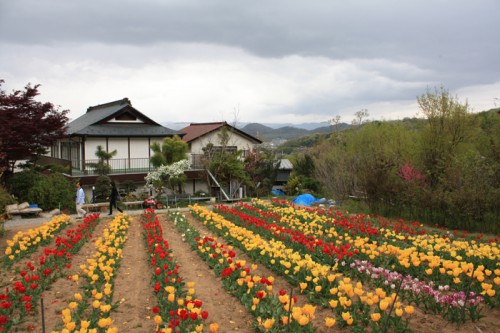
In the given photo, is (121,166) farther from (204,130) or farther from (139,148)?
(204,130)

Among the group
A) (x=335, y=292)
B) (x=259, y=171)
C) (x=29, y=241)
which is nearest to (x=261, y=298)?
(x=335, y=292)

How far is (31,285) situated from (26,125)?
45.5 ft

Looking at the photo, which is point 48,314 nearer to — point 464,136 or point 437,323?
point 437,323

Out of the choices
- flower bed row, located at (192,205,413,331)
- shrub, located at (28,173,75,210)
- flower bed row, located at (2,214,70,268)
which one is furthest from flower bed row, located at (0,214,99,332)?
shrub, located at (28,173,75,210)

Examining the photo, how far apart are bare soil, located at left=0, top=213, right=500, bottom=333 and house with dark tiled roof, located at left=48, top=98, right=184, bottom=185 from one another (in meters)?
14.2

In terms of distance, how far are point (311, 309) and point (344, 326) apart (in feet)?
3.85

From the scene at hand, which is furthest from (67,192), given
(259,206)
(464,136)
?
(464,136)

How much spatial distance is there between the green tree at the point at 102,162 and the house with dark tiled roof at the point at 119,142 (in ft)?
1.12

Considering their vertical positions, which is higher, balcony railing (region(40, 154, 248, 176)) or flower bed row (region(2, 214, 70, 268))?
balcony railing (region(40, 154, 248, 176))

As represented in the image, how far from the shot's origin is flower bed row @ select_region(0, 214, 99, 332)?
6.04 meters

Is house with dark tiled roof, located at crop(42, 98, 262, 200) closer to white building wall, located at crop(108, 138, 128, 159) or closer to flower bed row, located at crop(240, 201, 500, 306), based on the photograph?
white building wall, located at crop(108, 138, 128, 159)

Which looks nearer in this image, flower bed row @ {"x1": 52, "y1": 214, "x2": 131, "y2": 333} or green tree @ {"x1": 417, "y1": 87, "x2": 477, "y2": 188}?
flower bed row @ {"x1": 52, "y1": 214, "x2": 131, "y2": 333}

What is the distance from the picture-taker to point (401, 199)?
52.9ft

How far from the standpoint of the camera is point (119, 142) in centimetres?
2634
